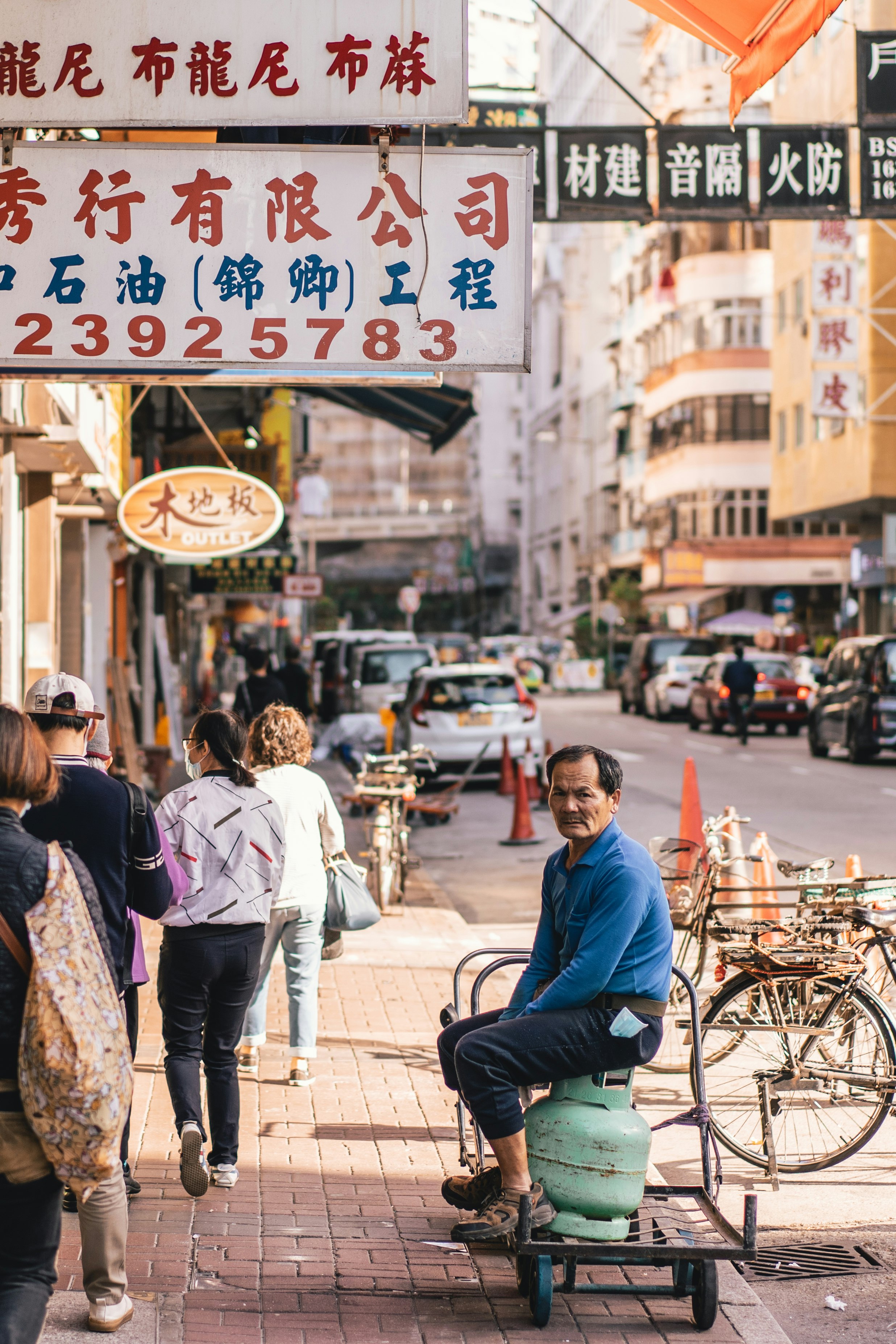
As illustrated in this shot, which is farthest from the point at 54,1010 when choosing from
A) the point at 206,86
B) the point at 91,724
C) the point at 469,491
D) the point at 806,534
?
the point at 469,491

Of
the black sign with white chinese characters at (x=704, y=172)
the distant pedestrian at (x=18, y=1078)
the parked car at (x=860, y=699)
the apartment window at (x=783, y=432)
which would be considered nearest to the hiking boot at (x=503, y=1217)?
the distant pedestrian at (x=18, y=1078)

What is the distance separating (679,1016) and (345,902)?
5.32 ft

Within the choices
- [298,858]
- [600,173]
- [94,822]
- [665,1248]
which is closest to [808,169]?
[600,173]

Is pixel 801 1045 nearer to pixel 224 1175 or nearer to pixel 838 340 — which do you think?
pixel 224 1175

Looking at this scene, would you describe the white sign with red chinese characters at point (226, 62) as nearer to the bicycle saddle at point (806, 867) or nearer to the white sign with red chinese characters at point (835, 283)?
the bicycle saddle at point (806, 867)

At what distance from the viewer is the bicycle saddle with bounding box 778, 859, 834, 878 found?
658 centimetres

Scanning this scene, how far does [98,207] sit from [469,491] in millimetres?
154755

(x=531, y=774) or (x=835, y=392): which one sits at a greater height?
(x=835, y=392)

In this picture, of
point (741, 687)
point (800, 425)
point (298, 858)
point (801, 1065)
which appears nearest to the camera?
point (801, 1065)

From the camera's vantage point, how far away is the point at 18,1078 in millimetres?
3205

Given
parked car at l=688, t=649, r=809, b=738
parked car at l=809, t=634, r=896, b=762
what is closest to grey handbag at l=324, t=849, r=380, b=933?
parked car at l=809, t=634, r=896, b=762

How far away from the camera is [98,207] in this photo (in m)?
5.05

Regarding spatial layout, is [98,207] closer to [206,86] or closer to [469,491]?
[206,86]

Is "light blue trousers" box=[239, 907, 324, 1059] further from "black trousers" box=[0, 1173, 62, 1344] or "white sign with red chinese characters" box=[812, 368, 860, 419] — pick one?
"white sign with red chinese characters" box=[812, 368, 860, 419]
